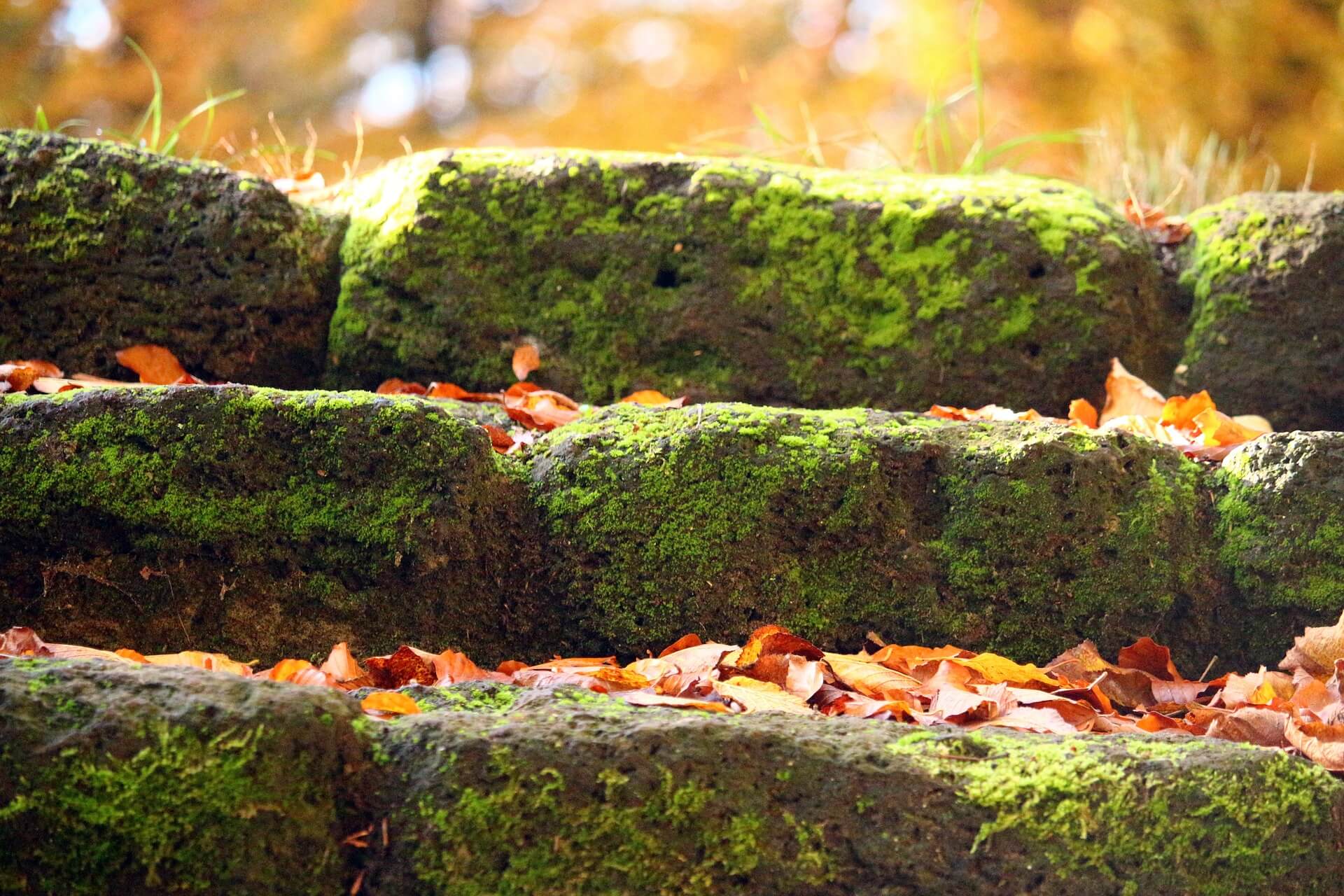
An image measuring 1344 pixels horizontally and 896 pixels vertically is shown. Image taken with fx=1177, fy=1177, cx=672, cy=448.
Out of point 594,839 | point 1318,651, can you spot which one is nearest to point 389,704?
point 594,839

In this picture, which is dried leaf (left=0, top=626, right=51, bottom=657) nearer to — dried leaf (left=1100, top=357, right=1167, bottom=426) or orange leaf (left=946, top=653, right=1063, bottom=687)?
orange leaf (left=946, top=653, right=1063, bottom=687)

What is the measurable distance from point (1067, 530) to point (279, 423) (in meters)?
1.55

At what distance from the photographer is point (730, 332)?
320 cm

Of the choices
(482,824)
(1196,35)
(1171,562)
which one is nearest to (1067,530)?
(1171,562)

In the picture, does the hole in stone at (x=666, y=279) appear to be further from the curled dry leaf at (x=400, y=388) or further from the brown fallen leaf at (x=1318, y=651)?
the brown fallen leaf at (x=1318, y=651)

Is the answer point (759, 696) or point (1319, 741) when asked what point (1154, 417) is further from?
point (759, 696)

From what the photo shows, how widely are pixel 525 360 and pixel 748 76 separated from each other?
10.3 m

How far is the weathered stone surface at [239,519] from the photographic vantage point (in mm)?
2119

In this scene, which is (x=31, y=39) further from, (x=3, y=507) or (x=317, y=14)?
(x=3, y=507)

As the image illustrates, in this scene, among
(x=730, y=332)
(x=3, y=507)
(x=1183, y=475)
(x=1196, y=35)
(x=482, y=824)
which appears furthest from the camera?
(x=1196, y=35)

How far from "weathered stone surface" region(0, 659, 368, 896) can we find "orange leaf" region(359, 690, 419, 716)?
224 millimetres

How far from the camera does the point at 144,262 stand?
2.98 m

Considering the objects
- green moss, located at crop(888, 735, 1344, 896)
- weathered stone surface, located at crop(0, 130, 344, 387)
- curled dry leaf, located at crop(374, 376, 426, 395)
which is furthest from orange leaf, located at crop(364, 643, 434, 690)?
weathered stone surface, located at crop(0, 130, 344, 387)

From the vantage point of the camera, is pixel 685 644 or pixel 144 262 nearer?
pixel 685 644
